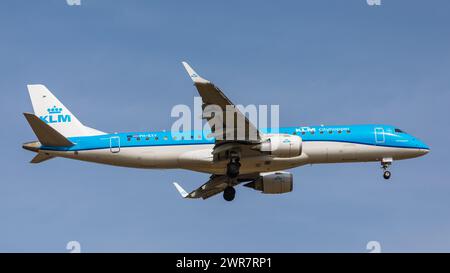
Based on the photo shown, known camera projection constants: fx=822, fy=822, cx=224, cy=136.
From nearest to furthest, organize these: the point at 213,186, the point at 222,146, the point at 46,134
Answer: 1. the point at 46,134
2. the point at 222,146
3. the point at 213,186

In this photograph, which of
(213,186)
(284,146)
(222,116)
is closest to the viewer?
(222,116)

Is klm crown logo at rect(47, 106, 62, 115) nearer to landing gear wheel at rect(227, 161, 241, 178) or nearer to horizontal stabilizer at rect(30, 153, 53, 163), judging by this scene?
horizontal stabilizer at rect(30, 153, 53, 163)

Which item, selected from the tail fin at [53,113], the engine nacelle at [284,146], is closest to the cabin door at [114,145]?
the tail fin at [53,113]

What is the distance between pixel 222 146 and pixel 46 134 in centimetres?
1224

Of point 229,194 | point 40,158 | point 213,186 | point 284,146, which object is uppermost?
point 284,146

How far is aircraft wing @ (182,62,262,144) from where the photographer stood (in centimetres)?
5134

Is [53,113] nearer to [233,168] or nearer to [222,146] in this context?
[222,146]

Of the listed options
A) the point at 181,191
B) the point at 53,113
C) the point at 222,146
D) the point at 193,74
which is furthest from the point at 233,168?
the point at 53,113

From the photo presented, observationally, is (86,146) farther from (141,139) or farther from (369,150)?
(369,150)

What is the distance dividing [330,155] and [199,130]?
31.6 ft

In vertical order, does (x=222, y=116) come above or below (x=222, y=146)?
above

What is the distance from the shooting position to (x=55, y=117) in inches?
2424

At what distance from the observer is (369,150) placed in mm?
60281

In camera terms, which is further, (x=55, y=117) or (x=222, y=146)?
(x=55, y=117)
